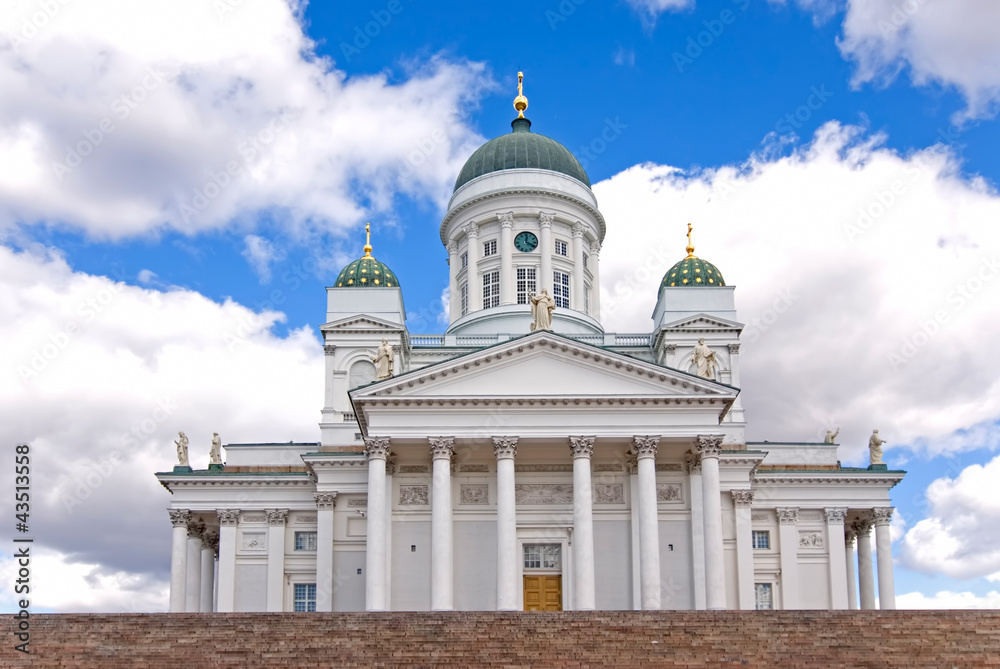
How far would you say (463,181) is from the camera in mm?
62156

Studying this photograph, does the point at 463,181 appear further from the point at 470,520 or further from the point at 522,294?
the point at 470,520

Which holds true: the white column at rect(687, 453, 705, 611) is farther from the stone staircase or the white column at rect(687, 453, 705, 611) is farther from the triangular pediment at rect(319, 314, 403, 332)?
the triangular pediment at rect(319, 314, 403, 332)

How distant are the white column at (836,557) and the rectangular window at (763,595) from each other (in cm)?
271

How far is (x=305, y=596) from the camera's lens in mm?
49094

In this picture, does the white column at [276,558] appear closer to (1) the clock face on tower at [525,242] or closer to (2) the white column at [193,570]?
(2) the white column at [193,570]

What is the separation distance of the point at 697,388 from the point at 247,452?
22532 millimetres

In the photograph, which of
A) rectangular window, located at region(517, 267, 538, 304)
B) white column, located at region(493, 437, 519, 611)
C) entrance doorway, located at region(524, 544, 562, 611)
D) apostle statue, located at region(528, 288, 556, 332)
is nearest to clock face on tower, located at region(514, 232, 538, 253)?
rectangular window, located at region(517, 267, 538, 304)

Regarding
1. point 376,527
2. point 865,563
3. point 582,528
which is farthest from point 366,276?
point 865,563

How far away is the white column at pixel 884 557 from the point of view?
166 feet

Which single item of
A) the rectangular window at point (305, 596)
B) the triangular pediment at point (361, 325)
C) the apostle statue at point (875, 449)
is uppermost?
the triangular pediment at point (361, 325)

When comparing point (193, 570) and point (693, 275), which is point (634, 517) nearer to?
point (693, 275)

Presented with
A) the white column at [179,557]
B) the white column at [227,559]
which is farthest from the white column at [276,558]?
the white column at [179,557]

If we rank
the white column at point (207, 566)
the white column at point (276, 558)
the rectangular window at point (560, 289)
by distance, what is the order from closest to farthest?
the white column at point (276, 558)
the white column at point (207, 566)
the rectangular window at point (560, 289)

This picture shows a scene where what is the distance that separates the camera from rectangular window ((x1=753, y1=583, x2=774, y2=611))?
49844mm
